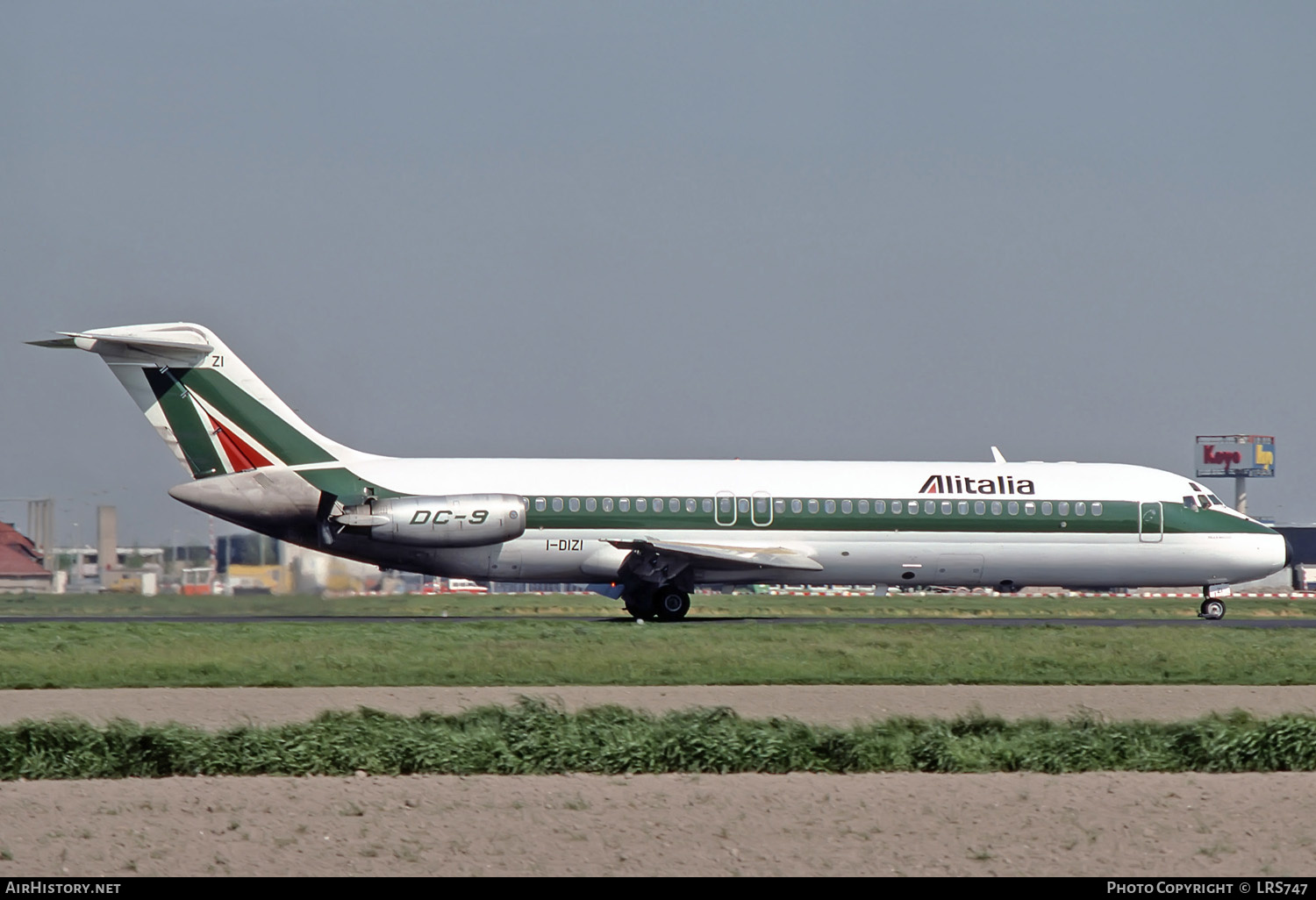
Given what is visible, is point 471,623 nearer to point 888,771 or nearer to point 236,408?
point 236,408

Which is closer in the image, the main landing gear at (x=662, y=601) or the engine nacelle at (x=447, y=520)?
the engine nacelle at (x=447, y=520)

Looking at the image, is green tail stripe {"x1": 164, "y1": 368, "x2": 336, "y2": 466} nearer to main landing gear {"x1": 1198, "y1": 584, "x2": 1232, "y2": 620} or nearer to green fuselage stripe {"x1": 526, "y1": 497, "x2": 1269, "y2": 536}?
green fuselage stripe {"x1": 526, "y1": 497, "x2": 1269, "y2": 536}

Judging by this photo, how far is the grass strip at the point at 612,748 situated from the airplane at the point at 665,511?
1741 centimetres

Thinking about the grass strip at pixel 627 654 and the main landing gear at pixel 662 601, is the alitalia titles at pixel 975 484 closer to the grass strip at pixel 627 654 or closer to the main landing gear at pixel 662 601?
the grass strip at pixel 627 654

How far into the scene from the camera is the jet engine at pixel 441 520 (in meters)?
32.2

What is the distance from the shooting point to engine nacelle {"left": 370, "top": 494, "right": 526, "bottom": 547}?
32.2 m

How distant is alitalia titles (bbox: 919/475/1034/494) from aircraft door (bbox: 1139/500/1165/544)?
2.72 metres

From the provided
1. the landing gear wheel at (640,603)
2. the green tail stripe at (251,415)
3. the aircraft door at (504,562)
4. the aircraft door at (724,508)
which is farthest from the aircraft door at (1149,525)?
the green tail stripe at (251,415)

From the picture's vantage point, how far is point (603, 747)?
14242mm

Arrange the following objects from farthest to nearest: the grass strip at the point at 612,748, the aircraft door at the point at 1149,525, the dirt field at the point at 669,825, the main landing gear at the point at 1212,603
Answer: the main landing gear at the point at 1212,603 → the aircraft door at the point at 1149,525 → the grass strip at the point at 612,748 → the dirt field at the point at 669,825

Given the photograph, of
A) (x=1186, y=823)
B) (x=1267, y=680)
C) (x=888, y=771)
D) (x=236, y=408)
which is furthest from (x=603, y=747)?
(x=236, y=408)

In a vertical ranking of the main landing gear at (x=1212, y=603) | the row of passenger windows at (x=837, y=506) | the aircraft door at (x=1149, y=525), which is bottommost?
the main landing gear at (x=1212, y=603)

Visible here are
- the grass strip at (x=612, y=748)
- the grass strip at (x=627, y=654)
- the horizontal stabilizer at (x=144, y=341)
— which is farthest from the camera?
the horizontal stabilizer at (x=144, y=341)

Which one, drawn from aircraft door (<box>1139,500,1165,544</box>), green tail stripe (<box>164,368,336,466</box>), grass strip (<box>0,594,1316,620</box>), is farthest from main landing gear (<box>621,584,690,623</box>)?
aircraft door (<box>1139,500,1165,544</box>)
